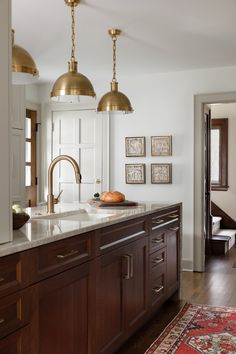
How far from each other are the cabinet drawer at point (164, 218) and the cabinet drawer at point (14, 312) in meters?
1.78

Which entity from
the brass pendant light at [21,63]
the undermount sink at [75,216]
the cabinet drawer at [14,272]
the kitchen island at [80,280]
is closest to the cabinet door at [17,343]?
the kitchen island at [80,280]

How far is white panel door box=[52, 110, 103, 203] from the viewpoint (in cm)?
617

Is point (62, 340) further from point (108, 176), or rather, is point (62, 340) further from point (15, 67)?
point (108, 176)

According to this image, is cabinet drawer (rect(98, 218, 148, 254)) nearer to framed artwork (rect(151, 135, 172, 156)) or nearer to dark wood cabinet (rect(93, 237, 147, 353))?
dark wood cabinet (rect(93, 237, 147, 353))

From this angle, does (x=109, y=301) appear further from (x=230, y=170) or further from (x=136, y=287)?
(x=230, y=170)

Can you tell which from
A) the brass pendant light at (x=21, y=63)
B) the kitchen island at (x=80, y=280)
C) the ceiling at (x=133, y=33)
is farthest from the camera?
the ceiling at (x=133, y=33)

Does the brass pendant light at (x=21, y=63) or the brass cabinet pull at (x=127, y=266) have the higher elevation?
the brass pendant light at (x=21, y=63)

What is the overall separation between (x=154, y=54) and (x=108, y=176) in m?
1.85

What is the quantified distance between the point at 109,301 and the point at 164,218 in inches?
50.9

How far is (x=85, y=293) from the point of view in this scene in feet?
7.95

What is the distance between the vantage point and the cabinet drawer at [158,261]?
11.6 ft

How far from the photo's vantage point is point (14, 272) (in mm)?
1827

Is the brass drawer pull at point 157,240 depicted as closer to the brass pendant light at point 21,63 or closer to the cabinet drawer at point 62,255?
the cabinet drawer at point 62,255

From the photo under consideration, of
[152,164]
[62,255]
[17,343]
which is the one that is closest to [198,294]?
[152,164]
